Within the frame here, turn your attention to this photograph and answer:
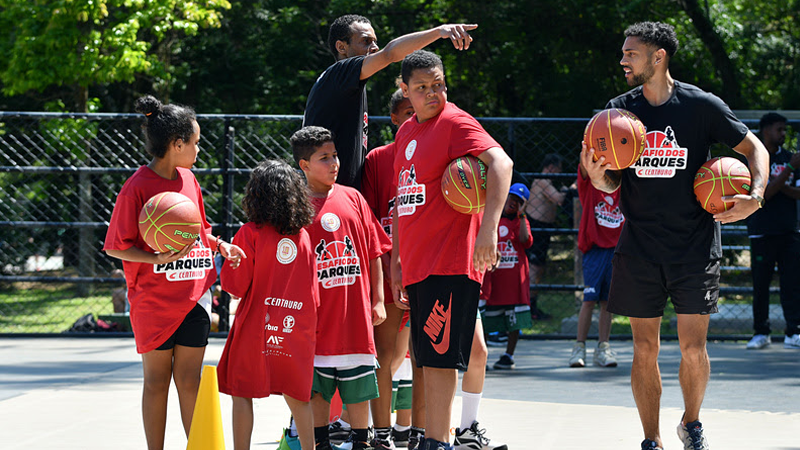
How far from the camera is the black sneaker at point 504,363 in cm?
842

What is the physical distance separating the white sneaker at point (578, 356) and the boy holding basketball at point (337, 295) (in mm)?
3849

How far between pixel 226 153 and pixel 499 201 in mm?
6335

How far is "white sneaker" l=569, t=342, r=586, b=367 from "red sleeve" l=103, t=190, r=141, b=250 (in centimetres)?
501

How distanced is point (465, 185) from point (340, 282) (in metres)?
0.98

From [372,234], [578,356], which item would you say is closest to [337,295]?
[372,234]

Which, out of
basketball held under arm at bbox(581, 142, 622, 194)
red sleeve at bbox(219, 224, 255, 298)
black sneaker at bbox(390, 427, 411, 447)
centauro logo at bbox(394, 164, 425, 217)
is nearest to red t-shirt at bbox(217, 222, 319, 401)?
red sleeve at bbox(219, 224, 255, 298)

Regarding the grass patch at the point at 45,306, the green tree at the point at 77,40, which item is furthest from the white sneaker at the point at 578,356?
the green tree at the point at 77,40

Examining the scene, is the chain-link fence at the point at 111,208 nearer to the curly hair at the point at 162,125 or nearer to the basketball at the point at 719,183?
the basketball at the point at 719,183

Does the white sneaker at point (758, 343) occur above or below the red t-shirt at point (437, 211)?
below

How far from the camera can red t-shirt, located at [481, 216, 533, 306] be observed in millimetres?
8242

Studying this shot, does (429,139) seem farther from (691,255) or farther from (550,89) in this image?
(550,89)

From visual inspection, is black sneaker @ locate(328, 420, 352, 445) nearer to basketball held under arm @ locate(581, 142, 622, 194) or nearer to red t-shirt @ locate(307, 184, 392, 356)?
red t-shirt @ locate(307, 184, 392, 356)

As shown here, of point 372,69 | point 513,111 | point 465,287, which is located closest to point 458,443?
point 465,287

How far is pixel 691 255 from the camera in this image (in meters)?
4.90
